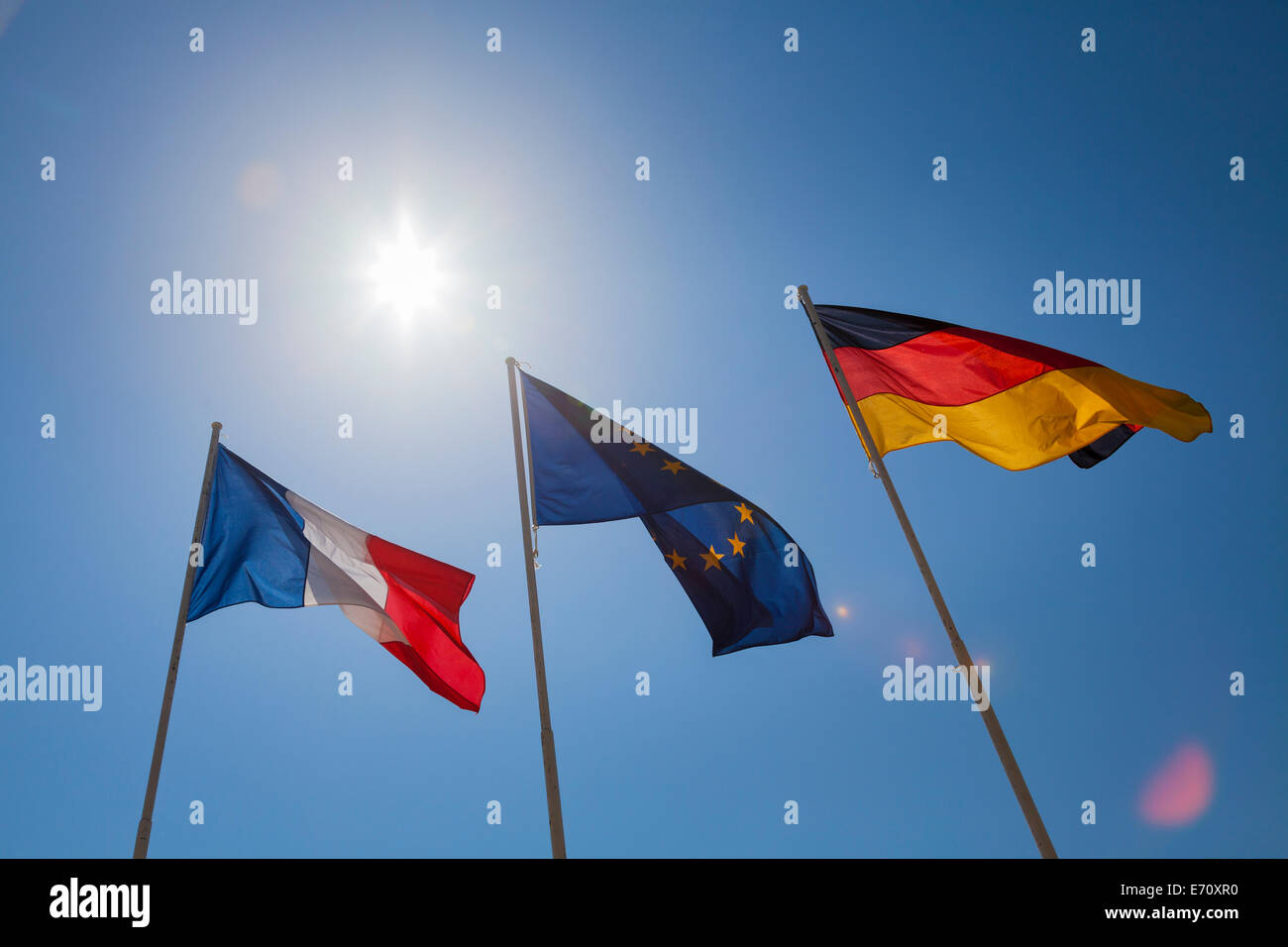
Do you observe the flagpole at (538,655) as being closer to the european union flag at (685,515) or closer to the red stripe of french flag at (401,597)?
the european union flag at (685,515)

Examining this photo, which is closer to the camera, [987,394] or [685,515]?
[987,394]

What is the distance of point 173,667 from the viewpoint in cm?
996

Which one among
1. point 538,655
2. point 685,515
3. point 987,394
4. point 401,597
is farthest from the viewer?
point 685,515

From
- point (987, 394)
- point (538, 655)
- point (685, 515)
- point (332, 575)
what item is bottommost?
point (538, 655)

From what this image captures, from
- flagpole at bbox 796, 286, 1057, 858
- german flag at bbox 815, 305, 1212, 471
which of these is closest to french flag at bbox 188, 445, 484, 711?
flagpole at bbox 796, 286, 1057, 858

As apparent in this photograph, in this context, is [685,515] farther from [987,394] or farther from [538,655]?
[987,394]

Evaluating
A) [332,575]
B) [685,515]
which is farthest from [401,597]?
[685,515]

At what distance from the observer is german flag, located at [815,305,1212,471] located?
37.2 ft

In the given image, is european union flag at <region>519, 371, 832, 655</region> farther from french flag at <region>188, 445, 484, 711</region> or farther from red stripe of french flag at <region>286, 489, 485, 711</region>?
french flag at <region>188, 445, 484, 711</region>

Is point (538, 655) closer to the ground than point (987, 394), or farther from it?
closer to the ground

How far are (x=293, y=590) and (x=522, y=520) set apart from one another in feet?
13.3

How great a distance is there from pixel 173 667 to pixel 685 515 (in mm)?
7748
